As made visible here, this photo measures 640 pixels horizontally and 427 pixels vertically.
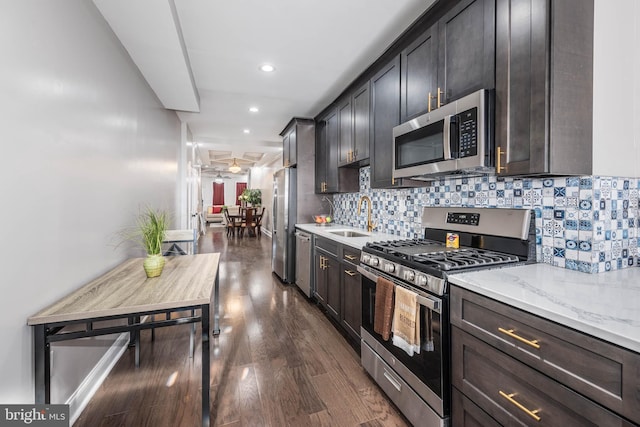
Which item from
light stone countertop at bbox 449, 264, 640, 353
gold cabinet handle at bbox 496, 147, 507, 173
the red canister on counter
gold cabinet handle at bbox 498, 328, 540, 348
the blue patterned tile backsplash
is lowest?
gold cabinet handle at bbox 498, 328, 540, 348

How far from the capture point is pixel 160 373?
2.01m

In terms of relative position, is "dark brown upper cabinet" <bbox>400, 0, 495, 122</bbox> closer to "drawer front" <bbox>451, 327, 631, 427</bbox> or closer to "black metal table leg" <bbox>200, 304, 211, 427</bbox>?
"drawer front" <bbox>451, 327, 631, 427</bbox>

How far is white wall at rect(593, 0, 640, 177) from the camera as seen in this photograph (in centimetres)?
131

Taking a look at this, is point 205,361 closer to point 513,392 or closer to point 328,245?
point 513,392

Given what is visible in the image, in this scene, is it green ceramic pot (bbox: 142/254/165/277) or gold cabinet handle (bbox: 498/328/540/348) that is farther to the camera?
green ceramic pot (bbox: 142/254/165/277)

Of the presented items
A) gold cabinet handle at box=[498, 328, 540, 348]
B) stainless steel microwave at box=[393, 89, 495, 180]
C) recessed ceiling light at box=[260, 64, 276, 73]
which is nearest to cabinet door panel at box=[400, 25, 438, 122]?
stainless steel microwave at box=[393, 89, 495, 180]

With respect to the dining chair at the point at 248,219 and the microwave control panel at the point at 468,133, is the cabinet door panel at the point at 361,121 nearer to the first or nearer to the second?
the microwave control panel at the point at 468,133

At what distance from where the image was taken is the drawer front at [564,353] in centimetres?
74

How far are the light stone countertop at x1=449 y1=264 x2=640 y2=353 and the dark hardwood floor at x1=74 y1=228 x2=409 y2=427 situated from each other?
3.27 feet

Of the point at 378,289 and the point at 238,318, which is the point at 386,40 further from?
the point at 238,318

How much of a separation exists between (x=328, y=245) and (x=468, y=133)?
1692mm

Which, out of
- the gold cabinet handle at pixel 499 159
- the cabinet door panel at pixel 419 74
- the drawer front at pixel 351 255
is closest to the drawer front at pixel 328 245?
the drawer front at pixel 351 255

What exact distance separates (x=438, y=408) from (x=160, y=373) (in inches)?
72.7

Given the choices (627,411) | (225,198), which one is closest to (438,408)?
(627,411)
